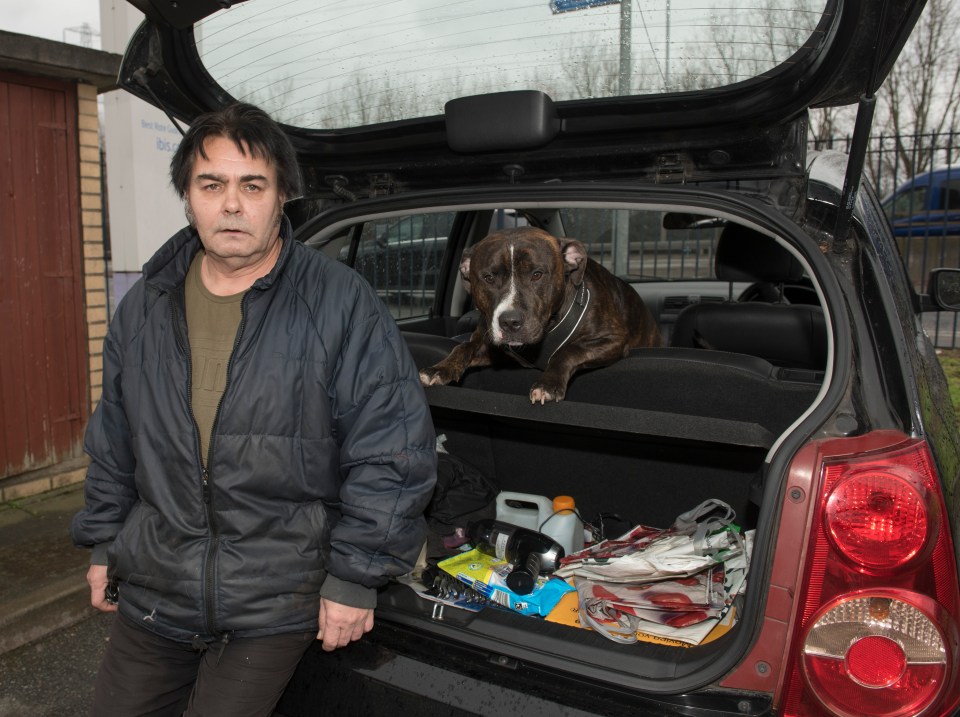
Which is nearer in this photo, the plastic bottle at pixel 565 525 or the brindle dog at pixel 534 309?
the plastic bottle at pixel 565 525

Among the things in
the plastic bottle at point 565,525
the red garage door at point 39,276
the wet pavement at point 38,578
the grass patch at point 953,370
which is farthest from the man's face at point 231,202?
the grass patch at point 953,370

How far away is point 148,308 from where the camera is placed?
6.02ft

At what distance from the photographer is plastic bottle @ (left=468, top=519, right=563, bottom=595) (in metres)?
2.22

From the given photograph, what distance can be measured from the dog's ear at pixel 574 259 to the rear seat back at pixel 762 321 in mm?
648

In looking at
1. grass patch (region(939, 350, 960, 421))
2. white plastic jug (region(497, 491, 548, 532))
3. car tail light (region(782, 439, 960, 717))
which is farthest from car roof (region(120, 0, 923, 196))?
grass patch (region(939, 350, 960, 421))

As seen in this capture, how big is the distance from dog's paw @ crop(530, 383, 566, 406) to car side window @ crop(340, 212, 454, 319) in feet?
Result: 8.98

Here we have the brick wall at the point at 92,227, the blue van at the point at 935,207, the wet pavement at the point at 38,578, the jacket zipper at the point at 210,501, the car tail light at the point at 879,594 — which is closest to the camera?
the car tail light at the point at 879,594

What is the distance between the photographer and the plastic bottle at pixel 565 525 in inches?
104

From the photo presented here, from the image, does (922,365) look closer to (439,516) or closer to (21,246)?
(439,516)

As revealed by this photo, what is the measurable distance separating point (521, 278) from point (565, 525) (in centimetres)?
99

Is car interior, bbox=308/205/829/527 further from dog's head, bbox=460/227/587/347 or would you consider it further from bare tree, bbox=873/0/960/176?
bare tree, bbox=873/0/960/176

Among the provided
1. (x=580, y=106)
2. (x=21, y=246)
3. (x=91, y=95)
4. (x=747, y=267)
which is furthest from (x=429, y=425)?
(x=91, y=95)

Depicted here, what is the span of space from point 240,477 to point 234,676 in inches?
17.6

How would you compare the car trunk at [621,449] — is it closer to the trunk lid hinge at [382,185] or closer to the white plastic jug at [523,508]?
the white plastic jug at [523,508]
